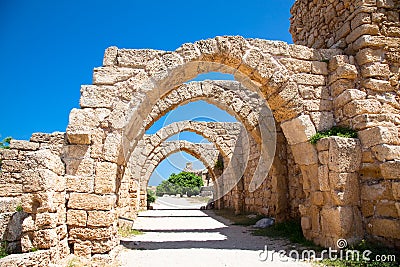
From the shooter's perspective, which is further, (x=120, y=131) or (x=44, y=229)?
(x=120, y=131)

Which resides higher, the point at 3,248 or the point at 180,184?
the point at 3,248

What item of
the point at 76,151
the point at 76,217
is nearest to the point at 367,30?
the point at 76,151

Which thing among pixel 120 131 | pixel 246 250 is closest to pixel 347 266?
pixel 246 250

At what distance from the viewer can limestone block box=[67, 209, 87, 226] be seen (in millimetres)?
4246

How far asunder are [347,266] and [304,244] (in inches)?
53.4

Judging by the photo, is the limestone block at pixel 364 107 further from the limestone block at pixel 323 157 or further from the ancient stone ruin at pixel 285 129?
the limestone block at pixel 323 157

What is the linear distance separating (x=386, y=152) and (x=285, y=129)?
65.6 inches

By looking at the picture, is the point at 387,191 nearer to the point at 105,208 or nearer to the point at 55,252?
the point at 105,208

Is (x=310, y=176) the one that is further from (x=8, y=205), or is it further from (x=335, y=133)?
(x=8, y=205)

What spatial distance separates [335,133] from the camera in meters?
4.91

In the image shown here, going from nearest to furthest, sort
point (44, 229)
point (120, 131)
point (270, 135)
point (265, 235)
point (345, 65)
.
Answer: point (44, 229), point (120, 131), point (345, 65), point (265, 235), point (270, 135)

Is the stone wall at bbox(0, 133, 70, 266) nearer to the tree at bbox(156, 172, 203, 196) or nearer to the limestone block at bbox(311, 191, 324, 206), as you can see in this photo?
the limestone block at bbox(311, 191, 324, 206)

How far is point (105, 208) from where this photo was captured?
169 inches

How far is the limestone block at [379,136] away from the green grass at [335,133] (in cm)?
20
